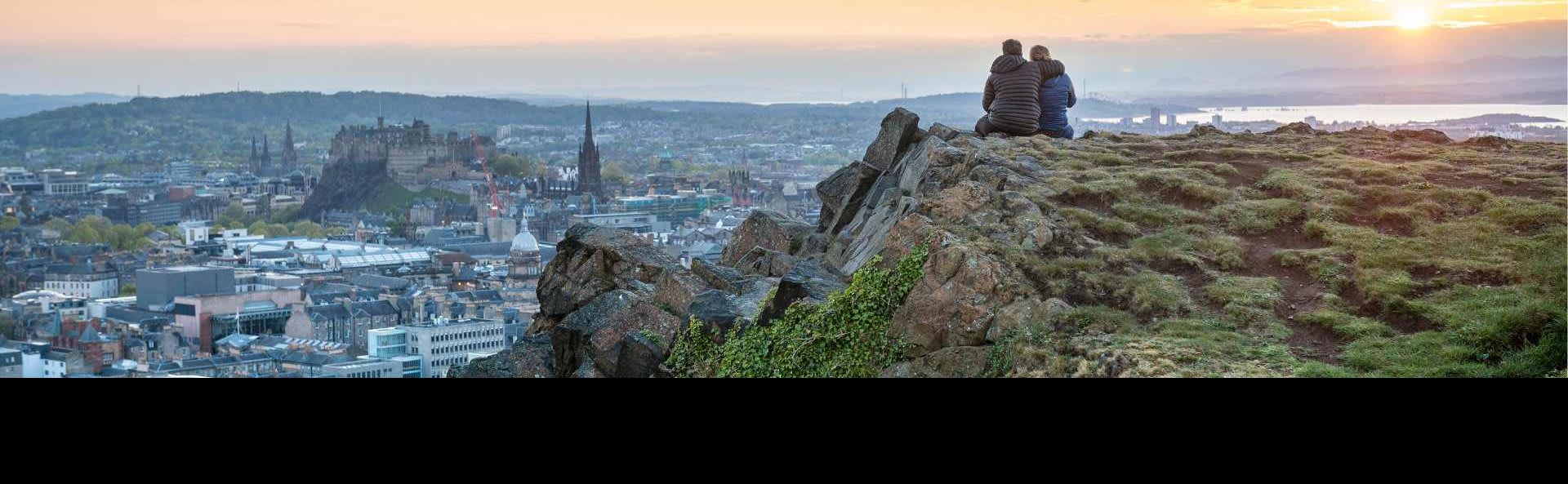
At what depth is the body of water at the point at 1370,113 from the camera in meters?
10.7

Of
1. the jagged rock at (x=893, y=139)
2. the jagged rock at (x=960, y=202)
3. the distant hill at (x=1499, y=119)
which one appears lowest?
the jagged rock at (x=960, y=202)

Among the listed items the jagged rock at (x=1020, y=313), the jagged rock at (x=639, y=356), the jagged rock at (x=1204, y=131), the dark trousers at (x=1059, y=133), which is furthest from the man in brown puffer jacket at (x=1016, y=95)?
the jagged rock at (x=1020, y=313)

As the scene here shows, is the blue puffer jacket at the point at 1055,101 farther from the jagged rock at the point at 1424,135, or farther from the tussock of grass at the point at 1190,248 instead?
the tussock of grass at the point at 1190,248

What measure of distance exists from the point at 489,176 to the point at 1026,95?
35248 millimetres

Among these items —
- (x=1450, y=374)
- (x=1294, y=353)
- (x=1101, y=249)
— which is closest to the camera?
(x=1450, y=374)

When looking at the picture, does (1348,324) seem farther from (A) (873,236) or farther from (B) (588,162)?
(B) (588,162)

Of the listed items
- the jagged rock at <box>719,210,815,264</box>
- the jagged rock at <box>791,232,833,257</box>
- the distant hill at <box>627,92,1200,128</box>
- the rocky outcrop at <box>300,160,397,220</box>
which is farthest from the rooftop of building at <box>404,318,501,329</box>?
the rocky outcrop at <box>300,160,397,220</box>

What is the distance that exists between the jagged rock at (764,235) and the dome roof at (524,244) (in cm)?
1692

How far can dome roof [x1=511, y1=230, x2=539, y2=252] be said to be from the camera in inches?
1050

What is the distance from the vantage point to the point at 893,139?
993cm

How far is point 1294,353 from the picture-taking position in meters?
4.98
